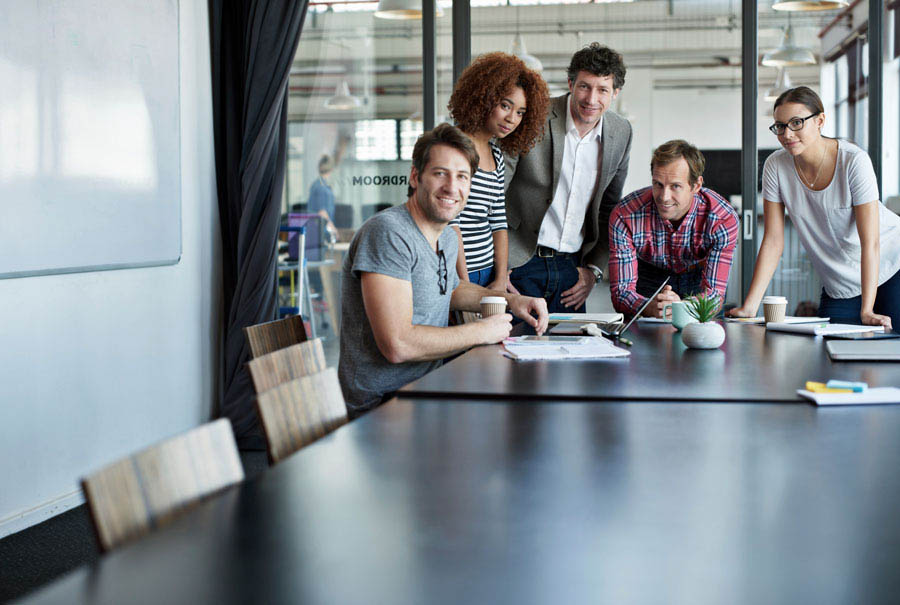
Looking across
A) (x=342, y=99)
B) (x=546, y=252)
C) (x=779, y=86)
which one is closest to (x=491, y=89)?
(x=546, y=252)

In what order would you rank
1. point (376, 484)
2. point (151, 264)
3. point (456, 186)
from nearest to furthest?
1. point (376, 484)
2. point (456, 186)
3. point (151, 264)

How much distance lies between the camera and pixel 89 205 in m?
3.42

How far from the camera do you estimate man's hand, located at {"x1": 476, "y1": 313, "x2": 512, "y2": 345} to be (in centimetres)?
243

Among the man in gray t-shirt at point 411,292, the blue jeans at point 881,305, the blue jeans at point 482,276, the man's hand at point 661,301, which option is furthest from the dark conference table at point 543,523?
the blue jeans at point 881,305

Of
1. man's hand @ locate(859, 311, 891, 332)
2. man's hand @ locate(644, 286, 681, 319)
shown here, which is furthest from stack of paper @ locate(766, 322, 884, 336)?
man's hand @ locate(644, 286, 681, 319)

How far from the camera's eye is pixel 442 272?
8.44 feet

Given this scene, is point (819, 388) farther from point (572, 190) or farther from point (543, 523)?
point (572, 190)

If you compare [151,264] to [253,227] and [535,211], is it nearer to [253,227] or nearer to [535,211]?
[253,227]

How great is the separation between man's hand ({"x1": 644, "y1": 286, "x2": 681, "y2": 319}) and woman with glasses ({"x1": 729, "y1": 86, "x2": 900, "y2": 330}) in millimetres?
246

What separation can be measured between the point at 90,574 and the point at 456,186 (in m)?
1.78

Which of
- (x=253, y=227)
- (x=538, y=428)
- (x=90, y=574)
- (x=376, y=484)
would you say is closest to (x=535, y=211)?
(x=253, y=227)

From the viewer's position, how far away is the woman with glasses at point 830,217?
9.89 feet

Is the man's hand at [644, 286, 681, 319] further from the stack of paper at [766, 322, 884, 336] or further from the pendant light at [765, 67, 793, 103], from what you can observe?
the pendant light at [765, 67, 793, 103]

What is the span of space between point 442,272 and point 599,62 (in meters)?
1.21
